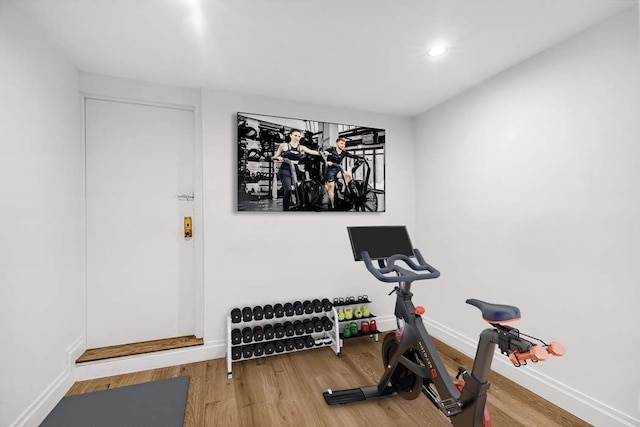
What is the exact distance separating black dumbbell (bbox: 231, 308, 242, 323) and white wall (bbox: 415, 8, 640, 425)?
2228 millimetres

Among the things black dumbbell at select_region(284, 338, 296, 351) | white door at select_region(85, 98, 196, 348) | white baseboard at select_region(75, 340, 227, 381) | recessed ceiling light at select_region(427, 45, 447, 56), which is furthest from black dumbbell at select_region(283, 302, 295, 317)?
recessed ceiling light at select_region(427, 45, 447, 56)

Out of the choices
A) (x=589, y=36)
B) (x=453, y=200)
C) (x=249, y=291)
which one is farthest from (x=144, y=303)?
(x=589, y=36)

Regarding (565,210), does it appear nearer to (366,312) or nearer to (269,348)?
(366,312)

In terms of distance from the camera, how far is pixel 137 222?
106 inches

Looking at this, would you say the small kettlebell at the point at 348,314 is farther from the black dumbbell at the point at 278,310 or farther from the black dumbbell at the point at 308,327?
the black dumbbell at the point at 278,310

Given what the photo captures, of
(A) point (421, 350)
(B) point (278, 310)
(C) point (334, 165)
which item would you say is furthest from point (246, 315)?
(C) point (334, 165)

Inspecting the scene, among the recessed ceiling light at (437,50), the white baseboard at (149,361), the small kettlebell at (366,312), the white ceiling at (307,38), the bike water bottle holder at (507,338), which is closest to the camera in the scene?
the bike water bottle holder at (507,338)

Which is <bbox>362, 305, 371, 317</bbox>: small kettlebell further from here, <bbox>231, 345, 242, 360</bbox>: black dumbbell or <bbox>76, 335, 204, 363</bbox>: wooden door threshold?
<bbox>76, 335, 204, 363</bbox>: wooden door threshold

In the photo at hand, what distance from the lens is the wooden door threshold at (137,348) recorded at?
242cm

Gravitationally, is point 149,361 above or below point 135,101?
below

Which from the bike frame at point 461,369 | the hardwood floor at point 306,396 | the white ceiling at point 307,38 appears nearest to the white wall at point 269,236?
the white ceiling at point 307,38

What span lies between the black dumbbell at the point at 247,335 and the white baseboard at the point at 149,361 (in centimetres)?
30

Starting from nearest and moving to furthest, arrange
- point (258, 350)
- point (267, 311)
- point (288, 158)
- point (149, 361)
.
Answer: point (149, 361) < point (258, 350) < point (267, 311) < point (288, 158)

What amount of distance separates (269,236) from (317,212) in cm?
60
